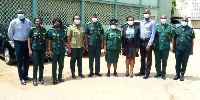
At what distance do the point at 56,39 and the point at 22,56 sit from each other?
1051 mm

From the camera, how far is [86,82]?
5.99 m

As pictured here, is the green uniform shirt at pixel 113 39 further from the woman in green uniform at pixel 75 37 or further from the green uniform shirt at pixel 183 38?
the green uniform shirt at pixel 183 38

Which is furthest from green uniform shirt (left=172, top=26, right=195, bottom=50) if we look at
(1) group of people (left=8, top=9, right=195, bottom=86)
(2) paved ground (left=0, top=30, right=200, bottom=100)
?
(2) paved ground (left=0, top=30, right=200, bottom=100)

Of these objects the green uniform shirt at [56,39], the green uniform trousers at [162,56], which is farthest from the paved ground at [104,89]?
the green uniform shirt at [56,39]

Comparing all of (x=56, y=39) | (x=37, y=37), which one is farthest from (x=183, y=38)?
(x=37, y=37)

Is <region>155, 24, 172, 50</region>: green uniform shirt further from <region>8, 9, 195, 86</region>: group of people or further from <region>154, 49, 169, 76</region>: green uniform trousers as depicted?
<region>154, 49, 169, 76</region>: green uniform trousers

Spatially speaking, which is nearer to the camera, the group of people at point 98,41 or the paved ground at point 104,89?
the paved ground at point 104,89

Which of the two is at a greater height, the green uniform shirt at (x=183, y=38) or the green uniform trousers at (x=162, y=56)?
the green uniform shirt at (x=183, y=38)

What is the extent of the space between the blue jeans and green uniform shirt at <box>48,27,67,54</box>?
720 millimetres

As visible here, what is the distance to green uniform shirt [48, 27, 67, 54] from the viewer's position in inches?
227

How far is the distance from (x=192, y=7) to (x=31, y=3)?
2748 centimetres

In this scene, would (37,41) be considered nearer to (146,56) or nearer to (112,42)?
(112,42)

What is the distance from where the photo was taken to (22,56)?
6.05 meters

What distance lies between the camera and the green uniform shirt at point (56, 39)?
5.76 metres
